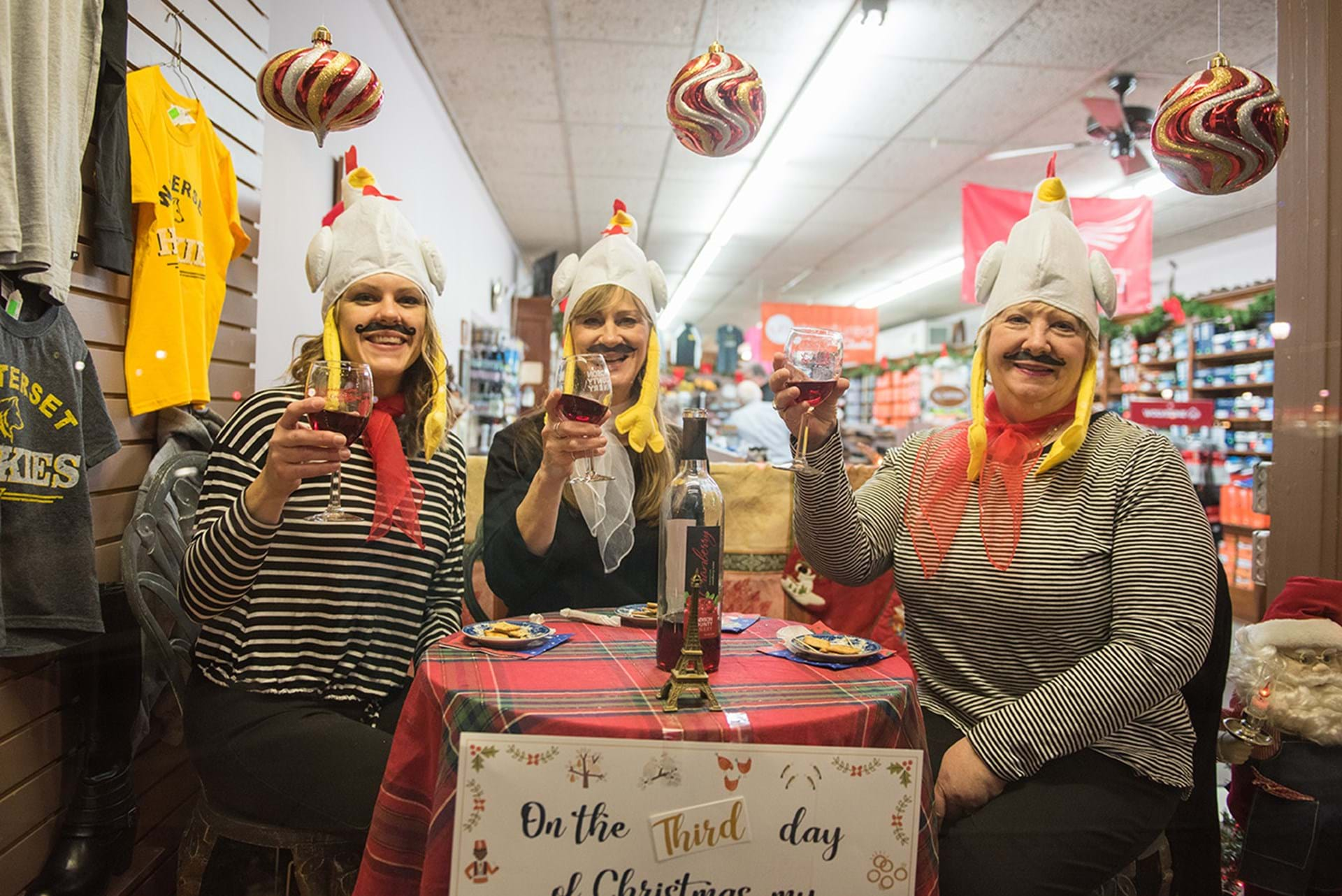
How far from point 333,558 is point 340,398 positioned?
0.45 meters

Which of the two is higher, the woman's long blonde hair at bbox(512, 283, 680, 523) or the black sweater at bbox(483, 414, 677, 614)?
the woman's long blonde hair at bbox(512, 283, 680, 523)

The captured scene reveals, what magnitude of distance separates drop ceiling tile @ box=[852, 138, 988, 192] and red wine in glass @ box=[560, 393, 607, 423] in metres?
5.11

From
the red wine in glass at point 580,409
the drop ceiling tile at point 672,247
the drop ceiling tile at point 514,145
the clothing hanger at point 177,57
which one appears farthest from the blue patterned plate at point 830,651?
the drop ceiling tile at point 672,247

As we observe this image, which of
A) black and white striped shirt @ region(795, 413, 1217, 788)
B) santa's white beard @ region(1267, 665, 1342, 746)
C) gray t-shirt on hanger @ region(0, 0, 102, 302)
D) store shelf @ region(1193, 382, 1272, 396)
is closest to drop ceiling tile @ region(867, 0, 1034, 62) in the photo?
black and white striped shirt @ region(795, 413, 1217, 788)

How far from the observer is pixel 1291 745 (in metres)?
1.79

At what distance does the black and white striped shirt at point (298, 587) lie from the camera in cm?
156

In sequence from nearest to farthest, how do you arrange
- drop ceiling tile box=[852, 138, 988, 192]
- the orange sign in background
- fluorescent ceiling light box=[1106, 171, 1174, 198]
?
drop ceiling tile box=[852, 138, 988, 192], fluorescent ceiling light box=[1106, 171, 1174, 198], the orange sign in background

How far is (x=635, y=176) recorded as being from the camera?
6.55 m

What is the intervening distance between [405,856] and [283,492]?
597 millimetres

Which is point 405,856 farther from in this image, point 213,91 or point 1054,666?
point 213,91

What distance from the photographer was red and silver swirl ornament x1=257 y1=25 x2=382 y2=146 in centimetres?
203

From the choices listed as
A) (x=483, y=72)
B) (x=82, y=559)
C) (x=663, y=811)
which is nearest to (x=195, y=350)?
(x=82, y=559)

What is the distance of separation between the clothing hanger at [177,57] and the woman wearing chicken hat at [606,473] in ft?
3.82

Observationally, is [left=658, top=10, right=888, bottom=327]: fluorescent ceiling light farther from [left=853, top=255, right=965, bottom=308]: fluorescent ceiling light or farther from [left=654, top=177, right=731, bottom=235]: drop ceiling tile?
[left=853, top=255, right=965, bottom=308]: fluorescent ceiling light
